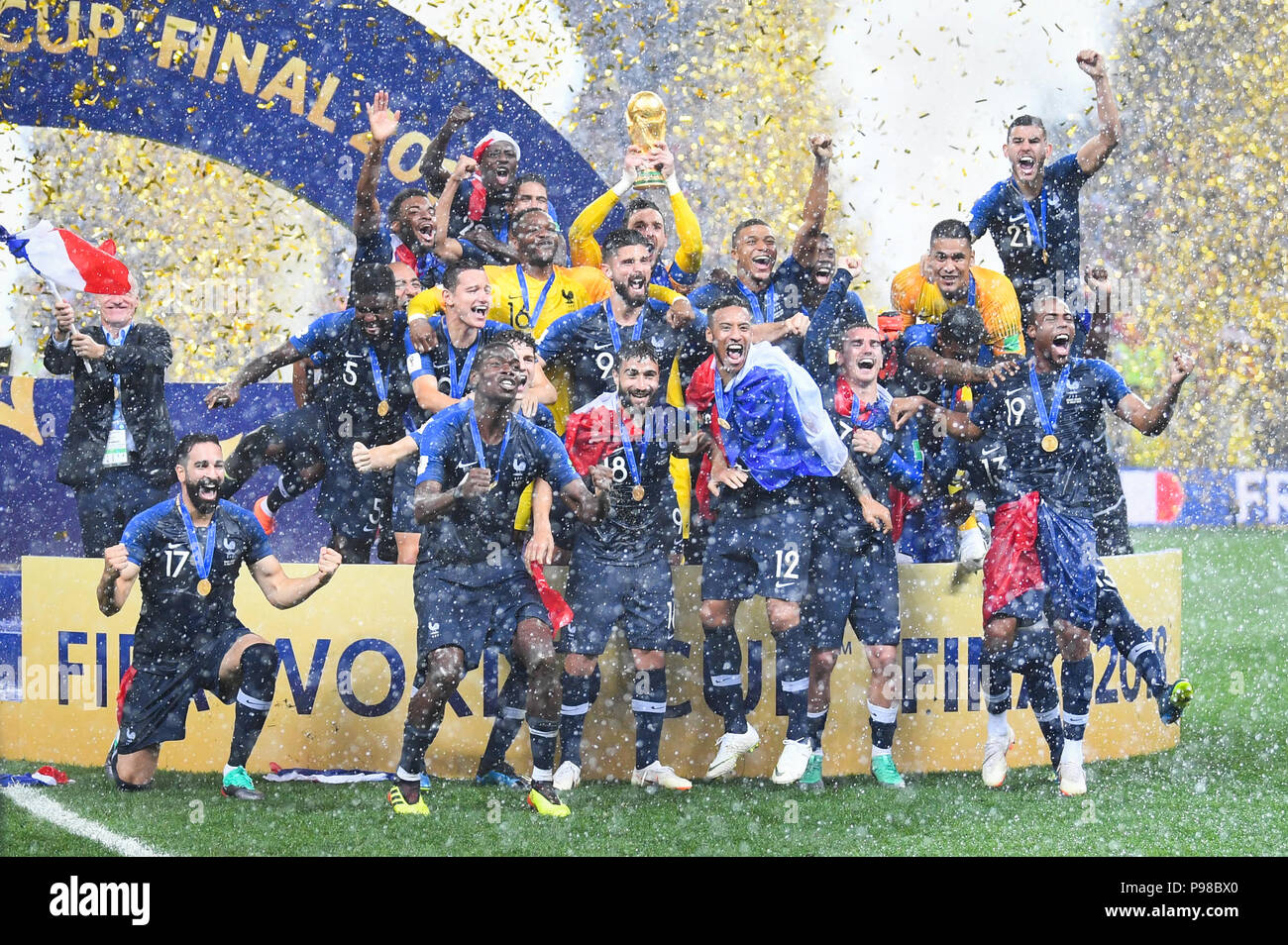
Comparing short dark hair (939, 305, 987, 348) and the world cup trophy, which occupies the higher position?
the world cup trophy

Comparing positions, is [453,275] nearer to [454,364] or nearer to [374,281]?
[454,364]

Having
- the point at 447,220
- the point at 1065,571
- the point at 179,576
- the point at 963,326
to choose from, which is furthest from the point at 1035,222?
the point at 179,576

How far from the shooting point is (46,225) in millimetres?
7406

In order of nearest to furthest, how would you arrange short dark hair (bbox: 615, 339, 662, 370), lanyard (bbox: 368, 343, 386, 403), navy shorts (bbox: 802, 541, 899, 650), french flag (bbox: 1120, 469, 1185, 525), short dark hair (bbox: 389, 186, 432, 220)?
1. short dark hair (bbox: 615, 339, 662, 370)
2. navy shorts (bbox: 802, 541, 899, 650)
3. lanyard (bbox: 368, 343, 386, 403)
4. short dark hair (bbox: 389, 186, 432, 220)
5. french flag (bbox: 1120, 469, 1185, 525)

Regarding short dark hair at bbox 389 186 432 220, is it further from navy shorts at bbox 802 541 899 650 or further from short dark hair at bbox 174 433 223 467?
navy shorts at bbox 802 541 899 650

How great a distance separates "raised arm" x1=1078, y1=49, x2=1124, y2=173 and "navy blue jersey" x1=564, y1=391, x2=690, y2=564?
2451mm

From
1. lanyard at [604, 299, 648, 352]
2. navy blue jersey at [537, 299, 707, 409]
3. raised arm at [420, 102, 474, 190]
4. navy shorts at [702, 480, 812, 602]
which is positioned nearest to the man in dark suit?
raised arm at [420, 102, 474, 190]

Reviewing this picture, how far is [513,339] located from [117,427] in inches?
95.0

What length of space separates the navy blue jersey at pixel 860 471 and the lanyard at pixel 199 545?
247cm

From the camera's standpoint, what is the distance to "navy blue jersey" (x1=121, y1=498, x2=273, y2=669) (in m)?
6.25

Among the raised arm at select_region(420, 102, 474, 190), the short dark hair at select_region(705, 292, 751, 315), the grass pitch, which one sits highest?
the raised arm at select_region(420, 102, 474, 190)

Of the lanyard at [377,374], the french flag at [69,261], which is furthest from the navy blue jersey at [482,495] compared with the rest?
the french flag at [69,261]

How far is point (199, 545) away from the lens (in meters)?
6.25

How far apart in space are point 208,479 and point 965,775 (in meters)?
3.43
